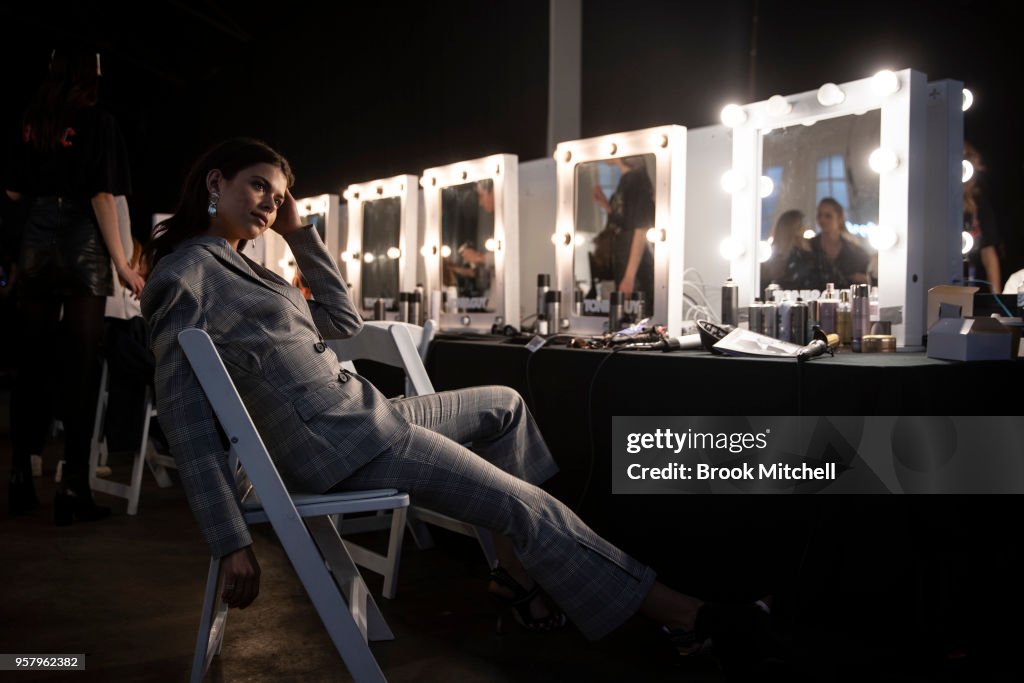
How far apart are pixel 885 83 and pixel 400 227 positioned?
2.10m

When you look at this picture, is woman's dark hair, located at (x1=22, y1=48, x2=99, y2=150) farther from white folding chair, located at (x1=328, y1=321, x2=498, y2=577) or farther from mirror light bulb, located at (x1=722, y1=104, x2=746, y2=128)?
mirror light bulb, located at (x1=722, y1=104, x2=746, y2=128)

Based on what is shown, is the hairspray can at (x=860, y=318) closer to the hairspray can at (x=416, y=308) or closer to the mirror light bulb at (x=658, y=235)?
the mirror light bulb at (x=658, y=235)

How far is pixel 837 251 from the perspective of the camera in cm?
224

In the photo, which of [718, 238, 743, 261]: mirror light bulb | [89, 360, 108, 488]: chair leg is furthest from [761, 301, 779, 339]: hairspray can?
[89, 360, 108, 488]: chair leg

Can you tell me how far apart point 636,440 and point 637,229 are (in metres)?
0.84

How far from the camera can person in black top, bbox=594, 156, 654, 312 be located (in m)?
2.57

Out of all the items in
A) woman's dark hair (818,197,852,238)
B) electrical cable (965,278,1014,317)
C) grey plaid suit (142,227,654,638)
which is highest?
woman's dark hair (818,197,852,238)

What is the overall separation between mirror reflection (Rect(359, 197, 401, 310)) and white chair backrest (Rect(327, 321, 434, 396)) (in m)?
1.48

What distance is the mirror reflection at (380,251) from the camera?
375 cm

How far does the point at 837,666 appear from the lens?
1.63 metres

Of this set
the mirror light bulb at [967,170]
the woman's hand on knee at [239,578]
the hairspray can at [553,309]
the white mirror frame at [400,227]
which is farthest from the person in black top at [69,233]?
the mirror light bulb at [967,170]

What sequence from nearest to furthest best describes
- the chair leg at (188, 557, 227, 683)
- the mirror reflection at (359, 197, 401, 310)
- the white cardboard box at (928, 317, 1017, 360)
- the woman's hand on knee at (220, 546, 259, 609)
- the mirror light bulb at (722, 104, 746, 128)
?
the woman's hand on knee at (220, 546, 259, 609) → the chair leg at (188, 557, 227, 683) → the white cardboard box at (928, 317, 1017, 360) → the mirror light bulb at (722, 104, 746, 128) → the mirror reflection at (359, 197, 401, 310)

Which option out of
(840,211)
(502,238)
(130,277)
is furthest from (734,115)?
(130,277)

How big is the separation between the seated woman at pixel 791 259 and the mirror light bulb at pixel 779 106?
267 mm
